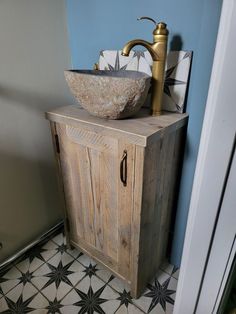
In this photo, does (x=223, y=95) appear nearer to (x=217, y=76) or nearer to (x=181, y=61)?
(x=217, y=76)

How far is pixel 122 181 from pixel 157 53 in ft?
1.60

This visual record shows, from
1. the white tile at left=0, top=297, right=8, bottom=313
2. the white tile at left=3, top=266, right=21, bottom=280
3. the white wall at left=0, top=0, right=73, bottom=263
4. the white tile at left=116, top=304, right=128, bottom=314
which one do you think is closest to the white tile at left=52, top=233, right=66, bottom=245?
the white wall at left=0, top=0, right=73, bottom=263

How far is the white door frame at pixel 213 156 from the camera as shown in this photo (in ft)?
1.38

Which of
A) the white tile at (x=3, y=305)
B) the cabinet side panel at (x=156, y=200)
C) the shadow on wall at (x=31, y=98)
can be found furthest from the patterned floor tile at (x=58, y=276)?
the shadow on wall at (x=31, y=98)

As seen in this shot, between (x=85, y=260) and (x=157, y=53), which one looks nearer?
(x=157, y=53)

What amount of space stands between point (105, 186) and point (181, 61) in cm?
59

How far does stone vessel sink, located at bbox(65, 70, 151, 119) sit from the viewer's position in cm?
72

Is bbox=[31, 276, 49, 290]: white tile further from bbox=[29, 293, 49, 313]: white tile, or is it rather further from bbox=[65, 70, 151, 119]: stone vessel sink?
bbox=[65, 70, 151, 119]: stone vessel sink

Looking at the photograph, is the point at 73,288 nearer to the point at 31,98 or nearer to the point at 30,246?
the point at 30,246

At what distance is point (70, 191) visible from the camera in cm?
111

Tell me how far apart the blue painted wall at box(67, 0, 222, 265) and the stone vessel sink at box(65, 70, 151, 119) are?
218 millimetres

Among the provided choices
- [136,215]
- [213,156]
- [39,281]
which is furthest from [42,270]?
[213,156]

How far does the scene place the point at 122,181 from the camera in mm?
833

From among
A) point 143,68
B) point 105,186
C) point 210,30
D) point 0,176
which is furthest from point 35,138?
point 210,30
